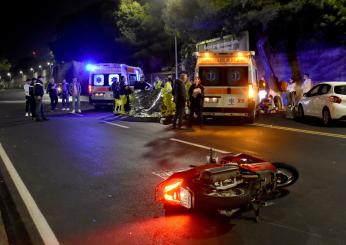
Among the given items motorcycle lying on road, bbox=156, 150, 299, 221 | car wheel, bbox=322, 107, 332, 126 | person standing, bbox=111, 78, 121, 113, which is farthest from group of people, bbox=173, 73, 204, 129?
motorcycle lying on road, bbox=156, 150, 299, 221

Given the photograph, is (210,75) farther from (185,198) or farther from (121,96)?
(185,198)

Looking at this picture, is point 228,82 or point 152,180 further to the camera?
point 228,82

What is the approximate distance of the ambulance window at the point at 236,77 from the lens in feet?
52.4

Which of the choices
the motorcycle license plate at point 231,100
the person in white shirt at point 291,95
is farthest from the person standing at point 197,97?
the person in white shirt at point 291,95

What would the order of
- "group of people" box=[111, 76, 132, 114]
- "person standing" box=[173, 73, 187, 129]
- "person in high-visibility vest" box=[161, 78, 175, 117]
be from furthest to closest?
"group of people" box=[111, 76, 132, 114], "person in high-visibility vest" box=[161, 78, 175, 117], "person standing" box=[173, 73, 187, 129]

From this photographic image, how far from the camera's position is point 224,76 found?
16.1m

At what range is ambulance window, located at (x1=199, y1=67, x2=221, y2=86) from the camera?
16.2 meters

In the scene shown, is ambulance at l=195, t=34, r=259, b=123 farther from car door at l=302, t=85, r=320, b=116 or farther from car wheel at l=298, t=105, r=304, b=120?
car wheel at l=298, t=105, r=304, b=120

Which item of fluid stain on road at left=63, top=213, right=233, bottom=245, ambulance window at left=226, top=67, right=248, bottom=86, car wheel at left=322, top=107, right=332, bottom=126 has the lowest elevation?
fluid stain on road at left=63, top=213, right=233, bottom=245

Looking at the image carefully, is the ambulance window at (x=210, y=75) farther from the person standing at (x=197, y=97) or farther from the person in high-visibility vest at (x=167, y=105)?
the person in high-visibility vest at (x=167, y=105)

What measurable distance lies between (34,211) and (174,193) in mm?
1927

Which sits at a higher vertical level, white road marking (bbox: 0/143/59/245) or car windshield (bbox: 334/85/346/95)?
car windshield (bbox: 334/85/346/95)

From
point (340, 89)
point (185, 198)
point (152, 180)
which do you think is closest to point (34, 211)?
point (185, 198)

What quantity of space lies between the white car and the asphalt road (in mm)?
503
